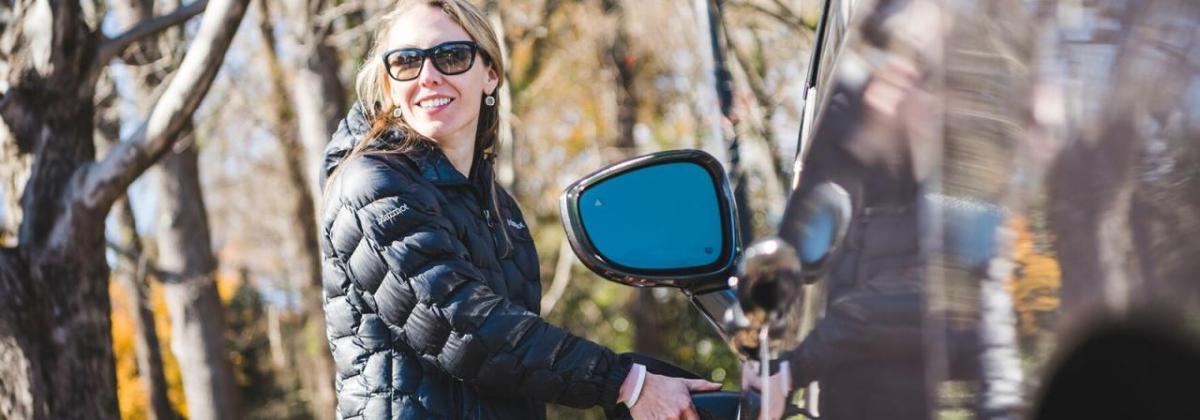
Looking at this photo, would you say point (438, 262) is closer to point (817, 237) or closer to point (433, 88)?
point (433, 88)

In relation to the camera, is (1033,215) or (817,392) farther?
(817,392)

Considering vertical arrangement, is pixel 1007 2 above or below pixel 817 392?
above

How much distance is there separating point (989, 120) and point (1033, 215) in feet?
0.34

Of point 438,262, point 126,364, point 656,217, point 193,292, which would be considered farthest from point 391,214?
point 126,364

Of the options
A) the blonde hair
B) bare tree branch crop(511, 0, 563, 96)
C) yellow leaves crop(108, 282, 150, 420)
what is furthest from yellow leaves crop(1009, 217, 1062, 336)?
yellow leaves crop(108, 282, 150, 420)

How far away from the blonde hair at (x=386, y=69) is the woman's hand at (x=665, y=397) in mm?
675

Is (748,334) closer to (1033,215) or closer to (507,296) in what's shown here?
(1033,215)

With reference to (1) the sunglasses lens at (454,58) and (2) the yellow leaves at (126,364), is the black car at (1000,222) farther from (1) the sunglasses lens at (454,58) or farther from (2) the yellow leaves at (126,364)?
(2) the yellow leaves at (126,364)

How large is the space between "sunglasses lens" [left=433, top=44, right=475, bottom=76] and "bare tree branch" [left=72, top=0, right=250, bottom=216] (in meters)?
2.55

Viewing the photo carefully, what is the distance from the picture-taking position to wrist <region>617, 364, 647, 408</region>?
7.25ft

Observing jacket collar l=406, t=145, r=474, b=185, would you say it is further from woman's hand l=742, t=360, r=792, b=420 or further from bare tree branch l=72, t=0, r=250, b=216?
bare tree branch l=72, t=0, r=250, b=216

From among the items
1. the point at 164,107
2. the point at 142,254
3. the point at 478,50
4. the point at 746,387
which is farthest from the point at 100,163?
the point at 142,254

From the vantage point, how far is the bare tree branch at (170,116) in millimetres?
4988

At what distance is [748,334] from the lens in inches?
65.7
